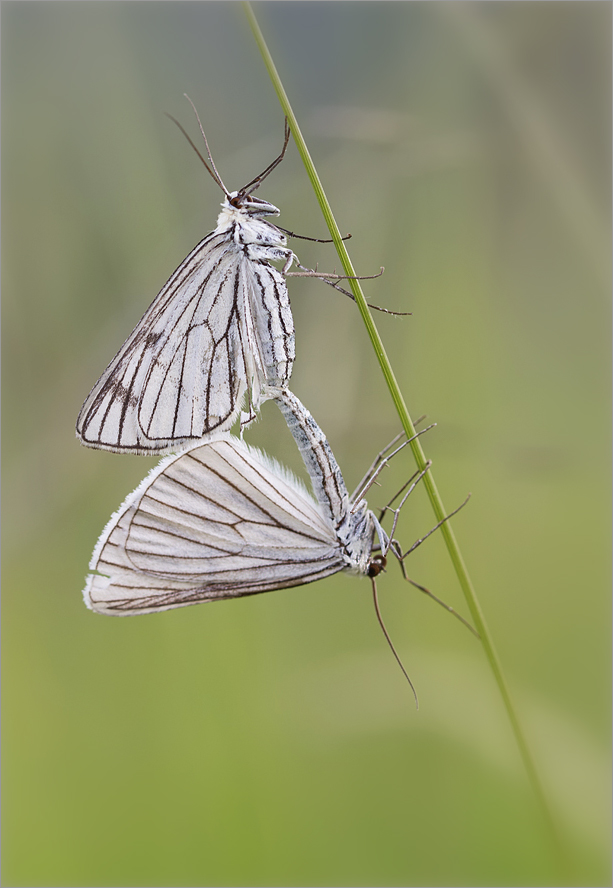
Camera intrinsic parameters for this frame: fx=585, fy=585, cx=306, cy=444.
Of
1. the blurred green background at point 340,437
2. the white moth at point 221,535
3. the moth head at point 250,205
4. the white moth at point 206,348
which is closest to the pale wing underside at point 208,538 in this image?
the white moth at point 221,535

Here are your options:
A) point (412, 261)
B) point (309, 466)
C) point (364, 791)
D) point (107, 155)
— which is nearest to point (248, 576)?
point (309, 466)

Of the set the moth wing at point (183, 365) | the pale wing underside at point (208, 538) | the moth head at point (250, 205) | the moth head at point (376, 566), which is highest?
the moth head at point (250, 205)

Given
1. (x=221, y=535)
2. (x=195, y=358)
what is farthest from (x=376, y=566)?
(x=195, y=358)

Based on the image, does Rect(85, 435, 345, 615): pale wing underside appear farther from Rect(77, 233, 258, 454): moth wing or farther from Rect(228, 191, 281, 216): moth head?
Rect(228, 191, 281, 216): moth head

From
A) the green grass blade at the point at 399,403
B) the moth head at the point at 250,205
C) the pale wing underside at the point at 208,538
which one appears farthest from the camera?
the moth head at the point at 250,205

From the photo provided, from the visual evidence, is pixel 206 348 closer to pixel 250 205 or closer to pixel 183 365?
pixel 183 365

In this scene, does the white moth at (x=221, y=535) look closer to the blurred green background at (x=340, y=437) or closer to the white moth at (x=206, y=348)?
the white moth at (x=206, y=348)

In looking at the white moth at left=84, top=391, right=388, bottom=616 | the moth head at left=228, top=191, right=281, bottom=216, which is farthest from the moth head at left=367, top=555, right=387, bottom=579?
the moth head at left=228, top=191, right=281, bottom=216
